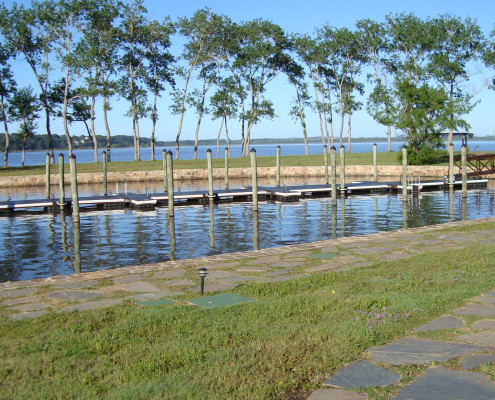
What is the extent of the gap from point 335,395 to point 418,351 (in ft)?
3.74

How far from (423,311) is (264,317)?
165cm

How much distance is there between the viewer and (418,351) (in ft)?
15.6

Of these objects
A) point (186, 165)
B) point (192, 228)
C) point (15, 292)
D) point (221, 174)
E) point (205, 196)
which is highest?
point (186, 165)

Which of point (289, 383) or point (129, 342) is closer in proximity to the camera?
point (289, 383)

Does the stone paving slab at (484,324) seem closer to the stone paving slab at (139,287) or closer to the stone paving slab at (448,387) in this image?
the stone paving slab at (448,387)

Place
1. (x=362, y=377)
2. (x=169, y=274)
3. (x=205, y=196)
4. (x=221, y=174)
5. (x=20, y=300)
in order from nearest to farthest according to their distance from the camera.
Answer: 1. (x=362, y=377)
2. (x=20, y=300)
3. (x=169, y=274)
4. (x=205, y=196)
5. (x=221, y=174)

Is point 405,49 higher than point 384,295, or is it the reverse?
point 405,49

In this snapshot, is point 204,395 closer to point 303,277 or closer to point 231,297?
point 231,297

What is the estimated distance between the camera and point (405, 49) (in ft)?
200

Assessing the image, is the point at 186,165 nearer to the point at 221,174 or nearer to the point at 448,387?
the point at 221,174

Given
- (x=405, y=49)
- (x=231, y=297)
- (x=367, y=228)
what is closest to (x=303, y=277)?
(x=231, y=297)

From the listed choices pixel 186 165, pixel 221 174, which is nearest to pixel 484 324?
pixel 221 174

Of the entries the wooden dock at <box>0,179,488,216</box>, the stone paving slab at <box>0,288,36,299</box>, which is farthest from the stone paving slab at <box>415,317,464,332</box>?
the wooden dock at <box>0,179,488,216</box>

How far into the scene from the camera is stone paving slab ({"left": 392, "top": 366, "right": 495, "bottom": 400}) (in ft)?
12.6
